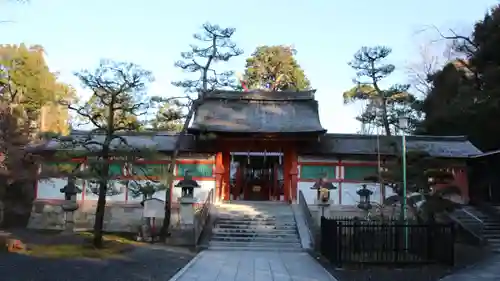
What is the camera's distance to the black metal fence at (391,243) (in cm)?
1184

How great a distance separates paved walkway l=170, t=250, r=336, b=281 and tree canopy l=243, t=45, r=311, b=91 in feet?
101

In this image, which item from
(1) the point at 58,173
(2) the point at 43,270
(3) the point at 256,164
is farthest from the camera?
(3) the point at 256,164

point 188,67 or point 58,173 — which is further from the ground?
point 188,67

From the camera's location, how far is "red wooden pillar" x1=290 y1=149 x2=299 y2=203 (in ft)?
71.4

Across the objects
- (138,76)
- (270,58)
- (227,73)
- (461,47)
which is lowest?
(138,76)

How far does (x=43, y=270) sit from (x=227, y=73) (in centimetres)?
1246

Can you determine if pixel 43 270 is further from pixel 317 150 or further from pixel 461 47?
pixel 461 47

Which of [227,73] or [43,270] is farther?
[227,73]

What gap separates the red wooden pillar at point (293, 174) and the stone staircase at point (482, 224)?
7093 mm

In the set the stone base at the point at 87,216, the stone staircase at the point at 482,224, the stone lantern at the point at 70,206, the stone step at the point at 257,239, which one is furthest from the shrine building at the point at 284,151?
the stone step at the point at 257,239

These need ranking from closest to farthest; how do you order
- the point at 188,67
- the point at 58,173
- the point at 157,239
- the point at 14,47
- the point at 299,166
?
1. the point at 58,173
2. the point at 157,239
3. the point at 188,67
4. the point at 299,166
5. the point at 14,47

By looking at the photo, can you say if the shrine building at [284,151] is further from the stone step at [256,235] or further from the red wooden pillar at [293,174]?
the stone step at [256,235]

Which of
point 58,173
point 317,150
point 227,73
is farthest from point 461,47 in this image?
point 58,173

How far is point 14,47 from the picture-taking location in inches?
1257
